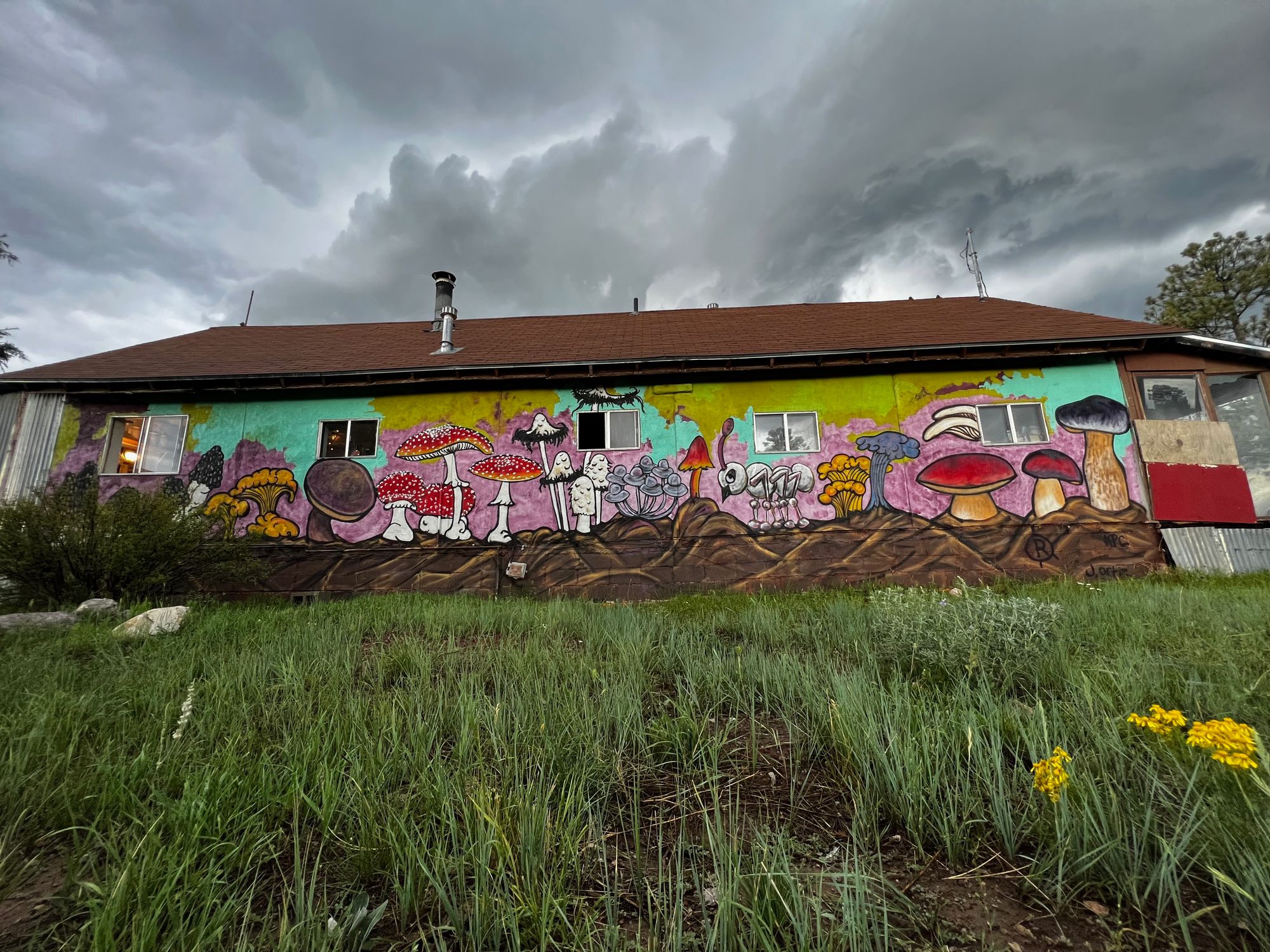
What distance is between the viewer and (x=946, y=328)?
11328mm

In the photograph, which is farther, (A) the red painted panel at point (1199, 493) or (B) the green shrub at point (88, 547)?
(A) the red painted panel at point (1199, 493)

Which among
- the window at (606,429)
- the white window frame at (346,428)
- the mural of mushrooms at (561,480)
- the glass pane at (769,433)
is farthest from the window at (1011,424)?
the white window frame at (346,428)

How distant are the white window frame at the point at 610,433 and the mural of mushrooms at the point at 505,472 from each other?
43.5 inches

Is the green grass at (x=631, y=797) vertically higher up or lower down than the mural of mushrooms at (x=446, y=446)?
lower down

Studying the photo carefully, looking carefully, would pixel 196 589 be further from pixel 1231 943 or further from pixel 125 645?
pixel 1231 943

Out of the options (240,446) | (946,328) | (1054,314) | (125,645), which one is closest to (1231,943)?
(125,645)

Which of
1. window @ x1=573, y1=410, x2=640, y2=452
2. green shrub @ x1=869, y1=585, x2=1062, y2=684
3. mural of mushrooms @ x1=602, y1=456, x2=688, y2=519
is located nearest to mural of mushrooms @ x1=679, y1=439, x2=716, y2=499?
mural of mushrooms @ x1=602, y1=456, x2=688, y2=519

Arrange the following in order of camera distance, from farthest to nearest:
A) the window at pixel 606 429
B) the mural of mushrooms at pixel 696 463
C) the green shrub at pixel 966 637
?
the window at pixel 606 429 → the mural of mushrooms at pixel 696 463 → the green shrub at pixel 966 637

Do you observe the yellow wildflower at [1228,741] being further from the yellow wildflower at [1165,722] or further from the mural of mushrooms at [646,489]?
the mural of mushrooms at [646,489]

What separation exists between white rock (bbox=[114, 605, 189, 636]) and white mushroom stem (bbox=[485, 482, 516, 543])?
16.4 feet

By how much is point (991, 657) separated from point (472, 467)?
29.6ft

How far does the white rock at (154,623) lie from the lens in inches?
186

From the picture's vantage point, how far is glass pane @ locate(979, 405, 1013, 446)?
387 inches

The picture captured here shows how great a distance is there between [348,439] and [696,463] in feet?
23.7
